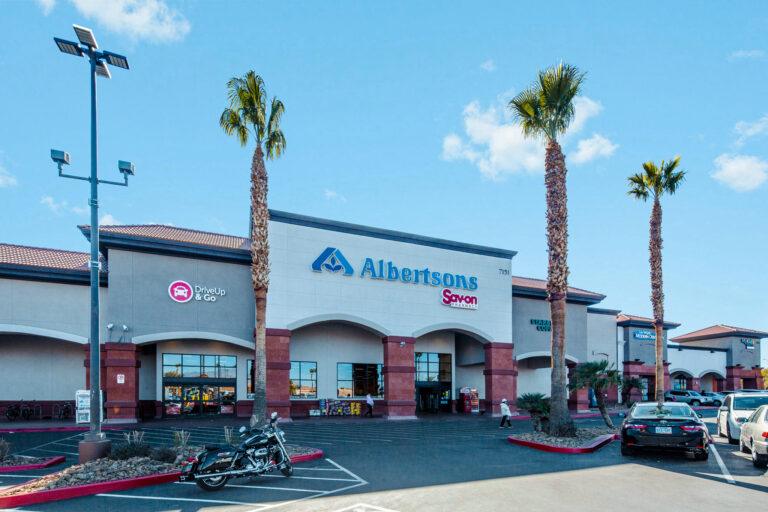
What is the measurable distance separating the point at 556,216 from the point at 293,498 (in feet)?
45.0

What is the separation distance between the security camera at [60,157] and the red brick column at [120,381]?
14611mm

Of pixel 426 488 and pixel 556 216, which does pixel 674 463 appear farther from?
pixel 556 216

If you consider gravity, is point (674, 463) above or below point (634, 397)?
above

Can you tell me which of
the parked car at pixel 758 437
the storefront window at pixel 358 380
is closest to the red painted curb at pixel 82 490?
the parked car at pixel 758 437

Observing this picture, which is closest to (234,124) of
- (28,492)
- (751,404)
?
(28,492)

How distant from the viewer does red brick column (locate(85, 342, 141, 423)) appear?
83.7ft

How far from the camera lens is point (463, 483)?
1166 centimetres

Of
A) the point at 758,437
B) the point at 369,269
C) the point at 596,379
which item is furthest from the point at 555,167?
the point at 369,269

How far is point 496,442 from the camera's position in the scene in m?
19.3

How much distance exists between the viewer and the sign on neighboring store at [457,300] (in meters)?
32.8

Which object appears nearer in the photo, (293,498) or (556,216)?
(293,498)

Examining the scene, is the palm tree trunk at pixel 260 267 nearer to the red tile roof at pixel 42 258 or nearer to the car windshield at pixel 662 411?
the car windshield at pixel 662 411

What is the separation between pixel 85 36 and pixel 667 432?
53.9ft

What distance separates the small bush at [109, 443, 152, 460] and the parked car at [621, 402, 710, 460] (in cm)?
1173
